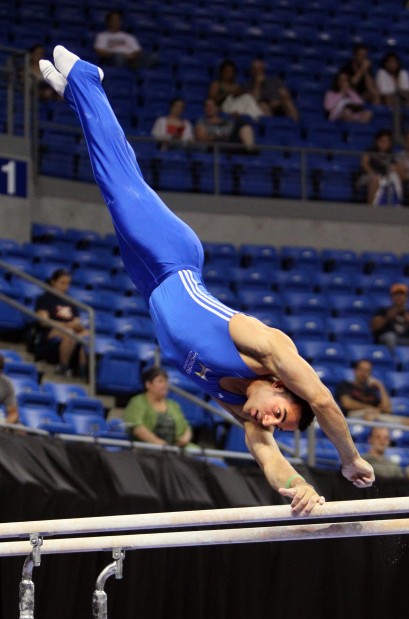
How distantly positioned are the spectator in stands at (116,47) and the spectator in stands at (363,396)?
5.93 meters

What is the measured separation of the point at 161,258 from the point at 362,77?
10.9 meters

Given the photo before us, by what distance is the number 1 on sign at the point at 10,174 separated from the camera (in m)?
13.0

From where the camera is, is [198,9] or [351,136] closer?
[351,136]

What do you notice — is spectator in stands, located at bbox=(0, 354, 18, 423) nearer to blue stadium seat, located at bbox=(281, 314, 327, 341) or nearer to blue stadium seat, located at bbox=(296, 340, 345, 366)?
blue stadium seat, located at bbox=(296, 340, 345, 366)

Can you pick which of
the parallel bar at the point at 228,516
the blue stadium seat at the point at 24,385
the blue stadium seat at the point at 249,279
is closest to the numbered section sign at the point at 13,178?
the blue stadium seat at the point at 249,279

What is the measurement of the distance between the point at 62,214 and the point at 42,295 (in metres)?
3.43

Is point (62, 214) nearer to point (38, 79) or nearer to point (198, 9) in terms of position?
point (38, 79)

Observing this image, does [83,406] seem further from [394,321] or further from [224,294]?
[394,321]

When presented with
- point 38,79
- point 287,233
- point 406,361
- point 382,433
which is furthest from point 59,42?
point 382,433

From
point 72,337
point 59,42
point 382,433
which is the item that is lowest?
point 382,433

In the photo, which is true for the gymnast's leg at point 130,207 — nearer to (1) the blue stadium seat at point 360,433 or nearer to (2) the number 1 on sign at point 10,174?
(1) the blue stadium seat at point 360,433

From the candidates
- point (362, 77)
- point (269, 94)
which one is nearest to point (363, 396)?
point (269, 94)

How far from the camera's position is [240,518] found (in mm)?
5023

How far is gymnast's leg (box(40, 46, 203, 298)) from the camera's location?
19.6 feet
